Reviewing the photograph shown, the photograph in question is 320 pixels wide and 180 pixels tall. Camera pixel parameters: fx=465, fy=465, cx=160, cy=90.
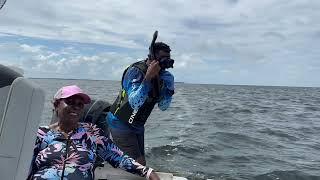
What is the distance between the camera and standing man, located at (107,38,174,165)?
4.84 m

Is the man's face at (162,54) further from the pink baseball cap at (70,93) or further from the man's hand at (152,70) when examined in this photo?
the pink baseball cap at (70,93)

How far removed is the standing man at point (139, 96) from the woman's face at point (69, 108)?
1.56 meters

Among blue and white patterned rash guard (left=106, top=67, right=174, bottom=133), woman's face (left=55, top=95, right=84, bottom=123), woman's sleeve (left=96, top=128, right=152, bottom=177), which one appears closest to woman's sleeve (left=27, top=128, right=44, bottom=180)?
woman's face (left=55, top=95, right=84, bottom=123)

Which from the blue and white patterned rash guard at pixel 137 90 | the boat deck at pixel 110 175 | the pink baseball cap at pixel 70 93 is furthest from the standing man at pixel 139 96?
the pink baseball cap at pixel 70 93

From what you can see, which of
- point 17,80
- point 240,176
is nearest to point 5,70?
A: point 17,80

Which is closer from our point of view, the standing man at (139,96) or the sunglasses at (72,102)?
the sunglasses at (72,102)

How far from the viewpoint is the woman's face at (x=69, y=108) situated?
320 cm

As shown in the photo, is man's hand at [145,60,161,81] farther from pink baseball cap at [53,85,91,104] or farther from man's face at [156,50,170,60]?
pink baseball cap at [53,85,91,104]

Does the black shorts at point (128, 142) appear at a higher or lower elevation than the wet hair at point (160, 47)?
lower

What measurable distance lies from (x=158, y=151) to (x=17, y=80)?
9.29m

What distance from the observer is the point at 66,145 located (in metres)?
3.22

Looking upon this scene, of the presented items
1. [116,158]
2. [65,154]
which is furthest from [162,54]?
[65,154]

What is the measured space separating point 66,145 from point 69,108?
0.85 ft

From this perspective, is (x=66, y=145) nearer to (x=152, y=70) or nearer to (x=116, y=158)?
(x=116, y=158)
